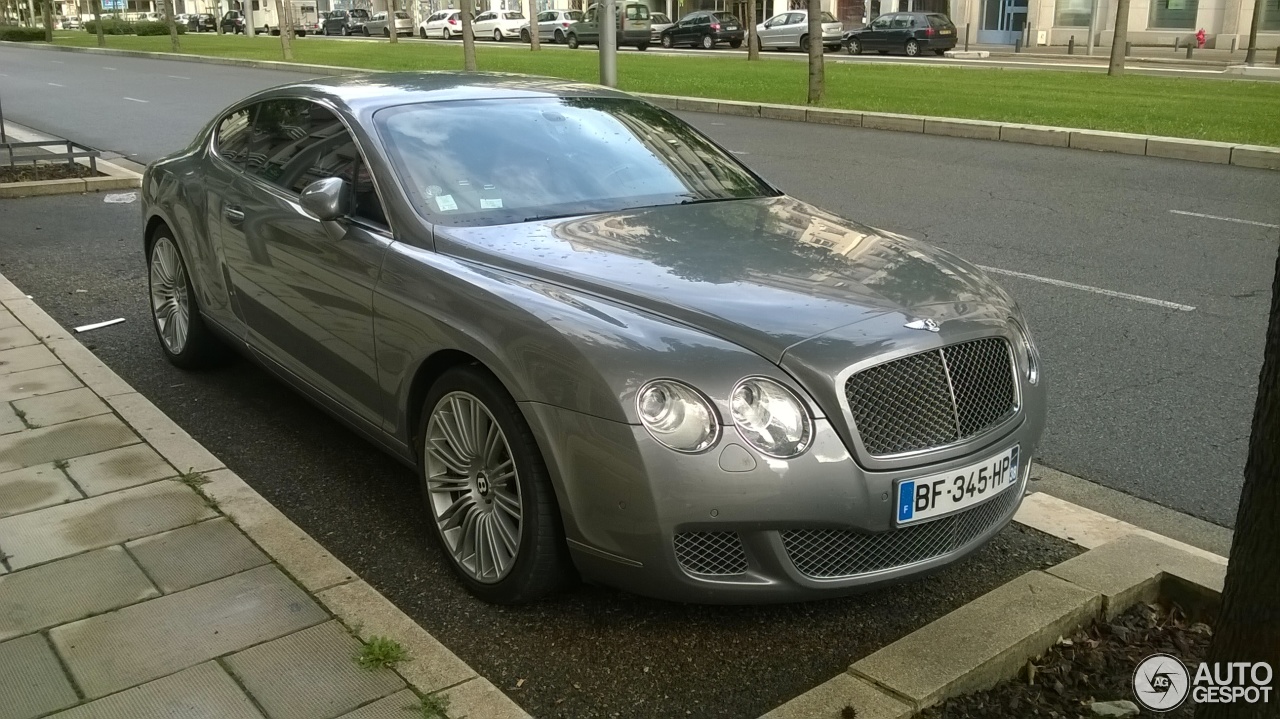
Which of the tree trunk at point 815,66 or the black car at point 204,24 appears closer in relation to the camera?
the tree trunk at point 815,66

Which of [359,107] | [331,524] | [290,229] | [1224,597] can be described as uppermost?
[359,107]

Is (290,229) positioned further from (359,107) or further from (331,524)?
(331,524)

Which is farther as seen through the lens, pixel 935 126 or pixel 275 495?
pixel 935 126

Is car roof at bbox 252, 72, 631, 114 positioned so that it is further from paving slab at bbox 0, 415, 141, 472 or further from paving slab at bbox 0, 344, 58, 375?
paving slab at bbox 0, 344, 58, 375

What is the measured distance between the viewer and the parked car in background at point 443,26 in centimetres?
5609

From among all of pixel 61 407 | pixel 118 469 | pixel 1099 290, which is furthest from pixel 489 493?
pixel 1099 290

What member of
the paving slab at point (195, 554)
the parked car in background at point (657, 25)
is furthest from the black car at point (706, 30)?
the paving slab at point (195, 554)

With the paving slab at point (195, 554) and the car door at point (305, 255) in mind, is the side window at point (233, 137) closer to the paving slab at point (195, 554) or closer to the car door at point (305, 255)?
the car door at point (305, 255)

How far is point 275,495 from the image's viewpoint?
4492 millimetres

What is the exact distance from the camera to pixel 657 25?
47.2 m

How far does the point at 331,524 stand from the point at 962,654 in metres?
2.29

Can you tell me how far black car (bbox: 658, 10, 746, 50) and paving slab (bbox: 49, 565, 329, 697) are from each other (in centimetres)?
4295

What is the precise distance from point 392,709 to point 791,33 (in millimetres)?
42885

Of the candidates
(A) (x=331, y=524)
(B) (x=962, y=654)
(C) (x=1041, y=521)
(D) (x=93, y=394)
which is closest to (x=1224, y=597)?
(B) (x=962, y=654)
